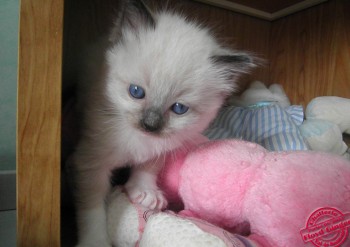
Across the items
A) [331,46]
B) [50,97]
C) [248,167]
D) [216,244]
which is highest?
[331,46]

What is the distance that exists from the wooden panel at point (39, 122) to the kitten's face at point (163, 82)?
26cm

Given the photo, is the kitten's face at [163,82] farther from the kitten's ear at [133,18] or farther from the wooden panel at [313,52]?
the wooden panel at [313,52]

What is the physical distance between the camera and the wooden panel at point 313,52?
4.58ft

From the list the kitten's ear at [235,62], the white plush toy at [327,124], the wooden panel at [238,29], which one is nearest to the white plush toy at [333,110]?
the white plush toy at [327,124]

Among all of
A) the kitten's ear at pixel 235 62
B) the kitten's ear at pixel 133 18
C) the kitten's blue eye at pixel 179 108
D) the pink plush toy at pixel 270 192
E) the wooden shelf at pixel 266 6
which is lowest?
the pink plush toy at pixel 270 192

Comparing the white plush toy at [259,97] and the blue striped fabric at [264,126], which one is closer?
the blue striped fabric at [264,126]

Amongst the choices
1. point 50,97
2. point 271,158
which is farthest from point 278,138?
point 50,97

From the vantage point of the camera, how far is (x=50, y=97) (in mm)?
552

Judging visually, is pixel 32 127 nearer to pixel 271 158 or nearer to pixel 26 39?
pixel 26 39

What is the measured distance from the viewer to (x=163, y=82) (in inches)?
30.6

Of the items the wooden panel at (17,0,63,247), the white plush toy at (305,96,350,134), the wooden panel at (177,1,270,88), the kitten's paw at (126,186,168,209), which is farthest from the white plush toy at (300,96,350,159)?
the wooden panel at (17,0,63,247)

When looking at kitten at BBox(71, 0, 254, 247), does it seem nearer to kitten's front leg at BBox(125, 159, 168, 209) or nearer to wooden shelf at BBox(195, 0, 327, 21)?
kitten's front leg at BBox(125, 159, 168, 209)

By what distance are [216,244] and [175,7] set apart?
1181 millimetres

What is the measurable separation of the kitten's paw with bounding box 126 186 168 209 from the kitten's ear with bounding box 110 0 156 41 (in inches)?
17.4
